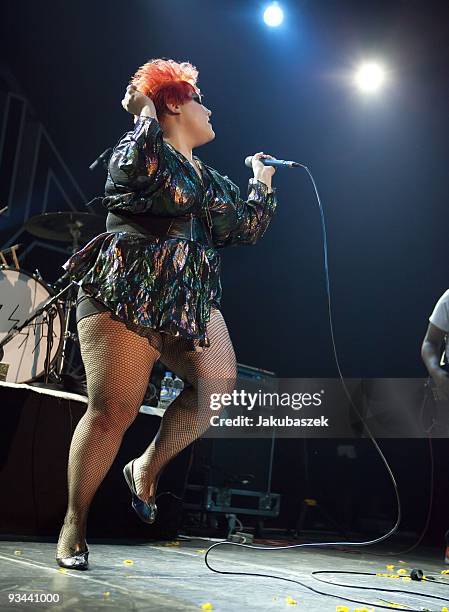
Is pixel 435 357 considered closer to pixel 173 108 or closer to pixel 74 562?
pixel 173 108

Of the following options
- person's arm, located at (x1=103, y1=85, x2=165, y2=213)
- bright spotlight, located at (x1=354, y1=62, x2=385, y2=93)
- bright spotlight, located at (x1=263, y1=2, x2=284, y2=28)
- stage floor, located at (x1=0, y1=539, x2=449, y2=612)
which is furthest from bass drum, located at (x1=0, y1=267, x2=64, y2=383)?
bright spotlight, located at (x1=354, y1=62, x2=385, y2=93)

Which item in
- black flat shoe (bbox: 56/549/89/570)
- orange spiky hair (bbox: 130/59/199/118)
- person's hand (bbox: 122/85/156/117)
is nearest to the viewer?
black flat shoe (bbox: 56/549/89/570)

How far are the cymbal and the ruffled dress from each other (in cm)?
213

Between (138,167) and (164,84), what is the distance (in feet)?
1.68

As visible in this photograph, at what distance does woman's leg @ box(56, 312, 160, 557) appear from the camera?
1.64m

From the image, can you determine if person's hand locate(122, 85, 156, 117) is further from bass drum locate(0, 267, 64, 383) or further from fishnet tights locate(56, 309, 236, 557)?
bass drum locate(0, 267, 64, 383)

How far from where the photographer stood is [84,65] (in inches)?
194

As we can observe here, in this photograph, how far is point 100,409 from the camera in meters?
1.66

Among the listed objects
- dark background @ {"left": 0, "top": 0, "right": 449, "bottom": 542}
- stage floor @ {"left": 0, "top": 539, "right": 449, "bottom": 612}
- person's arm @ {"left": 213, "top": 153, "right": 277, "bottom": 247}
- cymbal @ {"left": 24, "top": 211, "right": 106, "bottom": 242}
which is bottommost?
stage floor @ {"left": 0, "top": 539, "right": 449, "bottom": 612}

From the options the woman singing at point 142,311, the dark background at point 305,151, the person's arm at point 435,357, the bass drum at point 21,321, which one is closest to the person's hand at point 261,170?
the woman singing at point 142,311

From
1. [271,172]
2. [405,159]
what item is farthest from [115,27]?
[271,172]

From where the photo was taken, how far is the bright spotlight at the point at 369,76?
5.11m

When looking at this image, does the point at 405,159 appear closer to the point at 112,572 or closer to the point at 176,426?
the point at 176,426

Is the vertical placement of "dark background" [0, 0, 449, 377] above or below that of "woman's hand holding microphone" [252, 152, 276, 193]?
above
